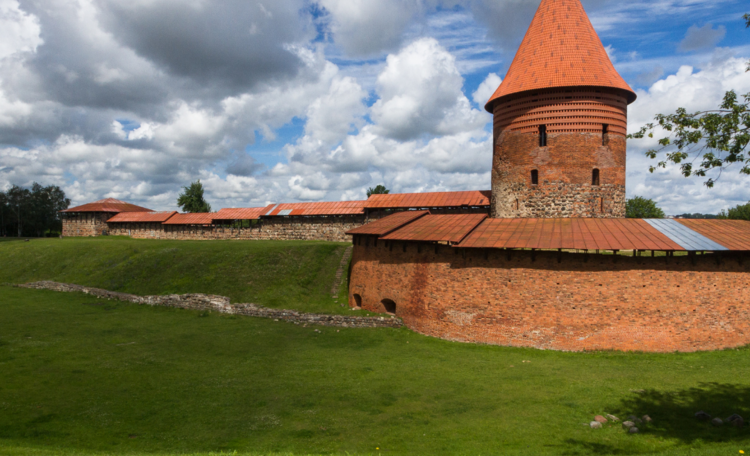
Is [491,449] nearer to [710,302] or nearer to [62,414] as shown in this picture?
[62,414]

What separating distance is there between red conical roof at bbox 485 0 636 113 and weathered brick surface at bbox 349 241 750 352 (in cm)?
891

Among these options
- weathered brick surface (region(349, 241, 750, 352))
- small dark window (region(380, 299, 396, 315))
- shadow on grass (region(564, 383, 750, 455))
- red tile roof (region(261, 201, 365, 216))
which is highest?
red tile roof (region(261, 201, 365, 216))

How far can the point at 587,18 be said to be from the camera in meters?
20.2

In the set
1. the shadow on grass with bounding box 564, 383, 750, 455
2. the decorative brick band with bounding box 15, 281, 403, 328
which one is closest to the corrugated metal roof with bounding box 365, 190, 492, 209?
the decorative brick band with bounding box 15, 281, 403, 328

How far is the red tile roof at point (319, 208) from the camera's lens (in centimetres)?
2840

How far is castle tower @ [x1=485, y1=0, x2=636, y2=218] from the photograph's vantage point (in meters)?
17.8

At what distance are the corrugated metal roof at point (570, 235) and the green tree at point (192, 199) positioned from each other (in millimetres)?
48583

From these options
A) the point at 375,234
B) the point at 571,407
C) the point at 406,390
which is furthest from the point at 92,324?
the point at 571,407

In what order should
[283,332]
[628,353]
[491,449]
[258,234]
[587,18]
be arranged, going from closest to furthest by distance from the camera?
1. [491,449]
2. [628,353]
3. [283,332]
4. [587,18]
5. [258,234]

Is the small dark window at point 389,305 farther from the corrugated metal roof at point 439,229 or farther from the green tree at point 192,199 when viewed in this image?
the green tree at point 192,199

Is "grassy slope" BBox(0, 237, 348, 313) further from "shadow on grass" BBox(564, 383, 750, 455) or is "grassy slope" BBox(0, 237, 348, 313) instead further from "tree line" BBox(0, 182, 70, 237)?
"tree line" BBox(0, 182, 70, 237)

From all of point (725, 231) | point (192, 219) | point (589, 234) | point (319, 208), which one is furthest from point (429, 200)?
point (192, 219)

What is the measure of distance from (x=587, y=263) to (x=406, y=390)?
7.13 meters

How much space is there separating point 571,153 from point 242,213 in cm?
2490
